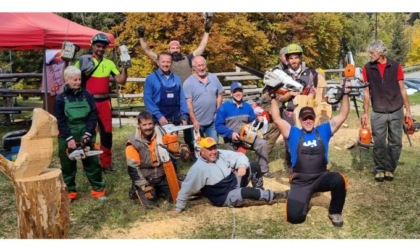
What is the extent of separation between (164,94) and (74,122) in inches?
45.2

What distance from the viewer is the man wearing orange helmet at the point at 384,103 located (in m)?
5.57

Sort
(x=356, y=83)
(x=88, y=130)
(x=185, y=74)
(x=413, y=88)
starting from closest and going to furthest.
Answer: (x=356, y=83)
(x=88, y=130)
(x=185, y=74)
(x=413, y=88)

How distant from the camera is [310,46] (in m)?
20.0

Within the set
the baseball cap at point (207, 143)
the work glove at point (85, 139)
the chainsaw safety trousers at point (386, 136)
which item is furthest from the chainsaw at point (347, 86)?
the work glove at point (85, 139)

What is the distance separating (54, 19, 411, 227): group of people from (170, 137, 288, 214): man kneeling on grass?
1 cm

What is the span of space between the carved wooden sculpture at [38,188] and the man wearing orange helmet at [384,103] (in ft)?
12.0

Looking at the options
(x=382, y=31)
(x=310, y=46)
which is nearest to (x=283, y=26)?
(x=310, y=46)

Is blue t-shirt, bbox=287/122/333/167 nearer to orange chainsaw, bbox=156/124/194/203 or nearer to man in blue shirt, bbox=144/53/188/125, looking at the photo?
orange chainsaw, bbox=156/124/194/203

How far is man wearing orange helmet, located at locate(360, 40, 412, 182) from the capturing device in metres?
5.57

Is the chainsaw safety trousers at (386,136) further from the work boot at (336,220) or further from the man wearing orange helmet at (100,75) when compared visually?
the man wearing orange helmet at (100,75)

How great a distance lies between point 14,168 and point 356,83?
123 inches

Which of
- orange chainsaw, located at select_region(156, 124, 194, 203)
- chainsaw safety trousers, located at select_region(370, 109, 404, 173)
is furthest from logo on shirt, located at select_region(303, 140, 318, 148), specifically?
chainsaw safety trousers, located at select_region(370, 109, 404, 173)

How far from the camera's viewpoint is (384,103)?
5617 mm

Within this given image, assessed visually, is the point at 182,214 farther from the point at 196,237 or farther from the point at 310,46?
the point at 310,46
